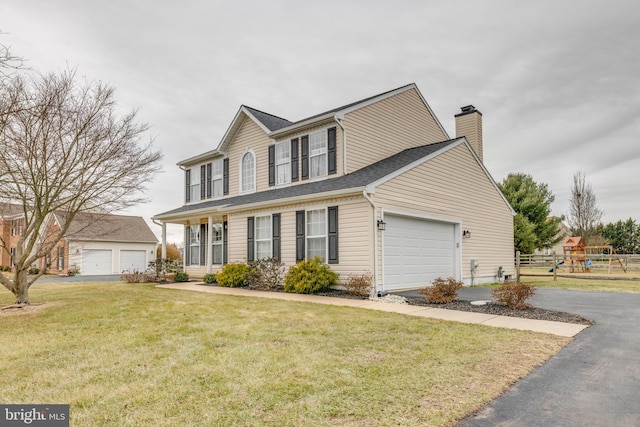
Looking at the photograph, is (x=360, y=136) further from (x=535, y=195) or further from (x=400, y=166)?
(x=535, y=195)

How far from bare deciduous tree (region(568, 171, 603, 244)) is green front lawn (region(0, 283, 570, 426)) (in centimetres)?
3605

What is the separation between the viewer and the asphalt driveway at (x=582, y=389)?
3.32 m

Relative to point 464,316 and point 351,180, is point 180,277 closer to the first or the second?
point 351,180

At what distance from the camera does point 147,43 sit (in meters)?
12.7

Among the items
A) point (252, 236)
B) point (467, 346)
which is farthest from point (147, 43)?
point (467, 346)

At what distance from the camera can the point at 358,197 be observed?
11602 millimetres

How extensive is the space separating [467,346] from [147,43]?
1260 cm

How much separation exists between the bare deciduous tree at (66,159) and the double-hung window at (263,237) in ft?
15.4

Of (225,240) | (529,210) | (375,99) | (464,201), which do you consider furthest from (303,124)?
(529,210)

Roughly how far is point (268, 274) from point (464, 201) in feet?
26.1

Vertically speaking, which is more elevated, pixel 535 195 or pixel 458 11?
pixel 458 11

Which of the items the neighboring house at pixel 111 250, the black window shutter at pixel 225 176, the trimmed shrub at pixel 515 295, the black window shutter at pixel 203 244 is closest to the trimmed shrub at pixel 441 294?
the trimmed shrub at pixel 515 295

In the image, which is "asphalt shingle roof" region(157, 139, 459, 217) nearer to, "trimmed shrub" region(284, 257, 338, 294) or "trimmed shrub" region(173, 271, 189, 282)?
"trimmed shrub" region(284, 257, 338, 294)

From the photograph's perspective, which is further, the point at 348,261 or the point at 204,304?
the point at 348,261
